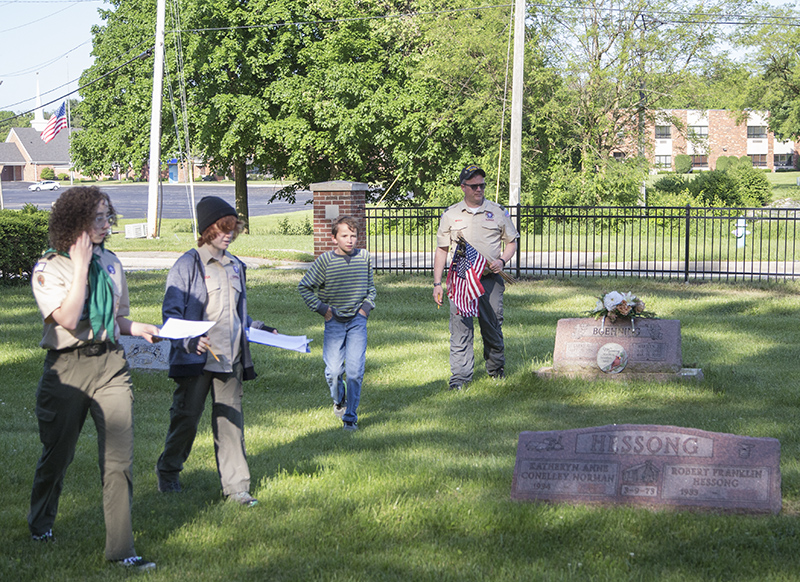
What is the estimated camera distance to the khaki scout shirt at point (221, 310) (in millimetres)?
5191

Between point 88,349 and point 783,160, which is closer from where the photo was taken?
point 88,349

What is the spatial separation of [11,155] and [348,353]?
371 feet

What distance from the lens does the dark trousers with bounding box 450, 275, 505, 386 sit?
8.48 m

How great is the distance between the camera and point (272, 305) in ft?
47.2

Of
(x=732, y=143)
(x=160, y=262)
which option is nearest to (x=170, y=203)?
(x=160, y=262)

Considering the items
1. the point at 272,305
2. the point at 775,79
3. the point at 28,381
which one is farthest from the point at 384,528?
the point at 775,79

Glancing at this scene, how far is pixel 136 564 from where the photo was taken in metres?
4.41

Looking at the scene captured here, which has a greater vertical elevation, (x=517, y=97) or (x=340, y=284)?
(x=517, y=97)

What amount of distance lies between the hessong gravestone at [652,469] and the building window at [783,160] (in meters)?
99.2

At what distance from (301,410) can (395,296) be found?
25.2 feet

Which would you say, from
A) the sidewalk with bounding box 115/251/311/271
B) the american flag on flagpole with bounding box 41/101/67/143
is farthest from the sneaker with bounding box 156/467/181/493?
the american flag on flagpole with bounding box 41/101/67/143

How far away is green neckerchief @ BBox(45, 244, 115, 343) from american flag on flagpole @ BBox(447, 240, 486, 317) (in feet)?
14.5

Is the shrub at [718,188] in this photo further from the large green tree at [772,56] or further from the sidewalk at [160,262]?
the sidewalk at [160,262]

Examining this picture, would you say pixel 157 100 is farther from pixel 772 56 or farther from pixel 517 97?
pixel 772 56
